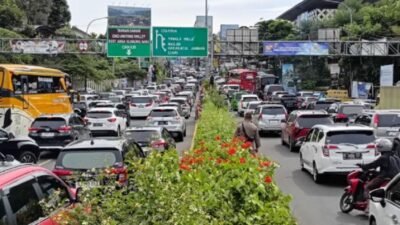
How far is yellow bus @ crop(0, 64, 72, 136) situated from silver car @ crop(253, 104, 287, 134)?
380 inches

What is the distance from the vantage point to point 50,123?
23.8 m

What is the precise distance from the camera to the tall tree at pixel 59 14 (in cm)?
8995

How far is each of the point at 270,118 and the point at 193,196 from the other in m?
26.1

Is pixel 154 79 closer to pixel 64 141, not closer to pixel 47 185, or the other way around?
pixel 64 141

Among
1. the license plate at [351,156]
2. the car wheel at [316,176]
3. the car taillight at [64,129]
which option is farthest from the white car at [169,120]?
the license plate at [351,156]

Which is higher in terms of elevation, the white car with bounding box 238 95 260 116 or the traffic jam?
the traffic jam

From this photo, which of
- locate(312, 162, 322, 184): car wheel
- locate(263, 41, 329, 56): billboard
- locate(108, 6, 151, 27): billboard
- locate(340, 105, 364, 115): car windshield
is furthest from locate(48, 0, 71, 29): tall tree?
locate(312, 162, 322, 184): car wheel

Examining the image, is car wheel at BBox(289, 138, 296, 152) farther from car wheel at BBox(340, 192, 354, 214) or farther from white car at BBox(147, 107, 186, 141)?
car wheel at BBox(340, 192, 354, 214)

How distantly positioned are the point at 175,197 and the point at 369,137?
11.6 m

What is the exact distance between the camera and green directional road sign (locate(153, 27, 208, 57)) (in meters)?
45.1

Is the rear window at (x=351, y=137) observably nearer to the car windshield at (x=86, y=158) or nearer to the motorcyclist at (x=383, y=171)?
the motorcyclist at (x=383, y=171)

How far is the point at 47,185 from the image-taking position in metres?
7.38

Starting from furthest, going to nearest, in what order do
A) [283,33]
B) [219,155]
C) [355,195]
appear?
[283,33] < [355,195] < [219,155]

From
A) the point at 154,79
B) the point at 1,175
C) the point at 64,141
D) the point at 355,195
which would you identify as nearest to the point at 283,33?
the point at 154,79
